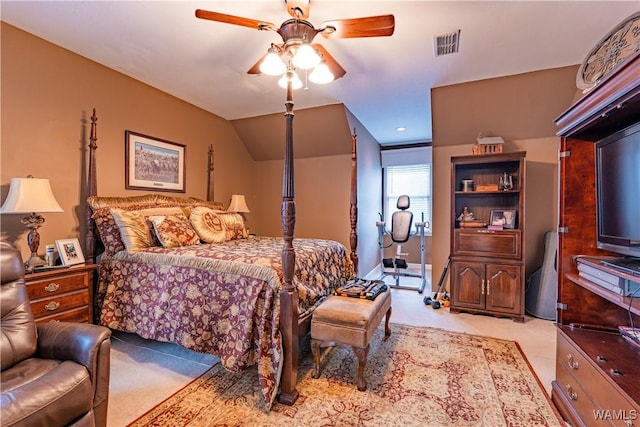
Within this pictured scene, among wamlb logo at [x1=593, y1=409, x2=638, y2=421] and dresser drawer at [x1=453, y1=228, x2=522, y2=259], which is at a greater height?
dresser drawer at [x1=453, y1=228, x2=522, y2=259]

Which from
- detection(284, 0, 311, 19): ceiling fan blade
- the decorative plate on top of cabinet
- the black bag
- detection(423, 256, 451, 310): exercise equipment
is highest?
detection(284, 0, 311, 19): ceiling fan blade

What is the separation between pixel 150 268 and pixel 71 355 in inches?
44.5

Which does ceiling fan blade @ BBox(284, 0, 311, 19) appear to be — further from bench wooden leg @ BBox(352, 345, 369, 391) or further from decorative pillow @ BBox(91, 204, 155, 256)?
decorative pillow @ BBox(91, 204, 155, 256)

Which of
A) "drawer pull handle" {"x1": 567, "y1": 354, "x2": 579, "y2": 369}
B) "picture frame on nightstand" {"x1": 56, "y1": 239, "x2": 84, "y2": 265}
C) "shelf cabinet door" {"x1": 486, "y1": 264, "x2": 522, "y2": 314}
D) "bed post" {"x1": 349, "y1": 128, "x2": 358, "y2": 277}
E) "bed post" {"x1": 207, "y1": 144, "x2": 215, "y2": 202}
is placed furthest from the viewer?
"bed post" {"x1": 207, "y1": 144, "x2": 215, "y2": 202}

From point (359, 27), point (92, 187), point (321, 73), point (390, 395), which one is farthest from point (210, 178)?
point (390, 395)

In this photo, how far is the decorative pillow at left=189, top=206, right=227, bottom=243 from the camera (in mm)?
3141

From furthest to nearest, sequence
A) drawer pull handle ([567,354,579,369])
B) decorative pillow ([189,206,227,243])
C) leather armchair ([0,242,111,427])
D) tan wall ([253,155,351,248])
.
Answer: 1. tan wall ([253,155,351,248])
2. decorative pillow ([189,206,227,243])
3. drawer pull handle ([567,354,579,369])
4. leather armchair ([0,242,111,427])

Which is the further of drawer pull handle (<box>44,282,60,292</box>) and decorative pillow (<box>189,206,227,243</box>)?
decorative pillow (<box>189,206,227,243</box>)

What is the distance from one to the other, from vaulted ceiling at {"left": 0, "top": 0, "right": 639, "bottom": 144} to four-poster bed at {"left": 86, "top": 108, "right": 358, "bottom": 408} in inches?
30.1

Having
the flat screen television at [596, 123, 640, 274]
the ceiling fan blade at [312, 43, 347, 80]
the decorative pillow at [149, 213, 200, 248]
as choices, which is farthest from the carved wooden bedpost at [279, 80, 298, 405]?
the flat screen television at [596, 123, 640, 274]

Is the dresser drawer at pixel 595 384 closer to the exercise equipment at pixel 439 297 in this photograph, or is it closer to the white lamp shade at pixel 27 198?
the exercise equipment at pixel 439 297

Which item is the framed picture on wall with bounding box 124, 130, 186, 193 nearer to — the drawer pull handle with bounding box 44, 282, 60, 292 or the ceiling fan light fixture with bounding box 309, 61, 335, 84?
the drawer pull handle with bounding box 44, 282, 60, 292

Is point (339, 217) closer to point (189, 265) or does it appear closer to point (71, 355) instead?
point (189, 265)

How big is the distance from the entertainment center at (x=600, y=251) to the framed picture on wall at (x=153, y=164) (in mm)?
3846
